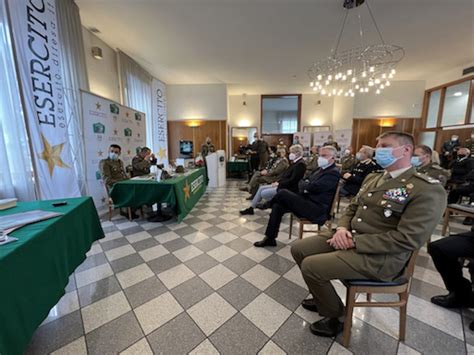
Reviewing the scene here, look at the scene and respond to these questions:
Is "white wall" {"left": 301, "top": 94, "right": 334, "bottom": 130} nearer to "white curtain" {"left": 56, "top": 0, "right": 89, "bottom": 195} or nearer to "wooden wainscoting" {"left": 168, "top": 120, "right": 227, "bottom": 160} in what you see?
"wooden wainscoting" {"left": 168, "top": 120, "right": 227, "bottom": 160}

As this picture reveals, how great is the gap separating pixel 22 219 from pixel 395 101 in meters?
10.6

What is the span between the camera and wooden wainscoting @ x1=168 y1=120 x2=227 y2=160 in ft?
26.4

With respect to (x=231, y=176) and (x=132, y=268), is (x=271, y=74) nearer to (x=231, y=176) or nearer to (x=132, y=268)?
(x=231, y=176)

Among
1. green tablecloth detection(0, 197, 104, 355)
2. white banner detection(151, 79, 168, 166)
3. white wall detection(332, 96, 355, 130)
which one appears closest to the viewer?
green tablecloth detection(0, 197, 104, 355)

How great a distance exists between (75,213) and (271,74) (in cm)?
669

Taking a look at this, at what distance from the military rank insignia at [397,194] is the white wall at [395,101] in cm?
848

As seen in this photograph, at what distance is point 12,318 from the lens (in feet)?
2.98

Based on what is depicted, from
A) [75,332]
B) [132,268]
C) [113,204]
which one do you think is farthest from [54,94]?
[75,332]

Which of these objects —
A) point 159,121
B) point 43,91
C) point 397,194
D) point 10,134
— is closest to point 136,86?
point 159,121

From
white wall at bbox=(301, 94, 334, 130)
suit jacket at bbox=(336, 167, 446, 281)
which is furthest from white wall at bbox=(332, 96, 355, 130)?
suit jacket at bbox=(336, 167, 446, 281)

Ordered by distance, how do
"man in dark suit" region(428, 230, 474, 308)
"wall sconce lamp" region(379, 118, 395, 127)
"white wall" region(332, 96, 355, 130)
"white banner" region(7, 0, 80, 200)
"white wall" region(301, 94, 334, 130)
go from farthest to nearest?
"white wall" region(301, 94, 334, 130) < "white wall" region(332, 96, 355, 130) < "wall sconce lamp" region(379, 118, 395, 127) < "white banner" region(7, 0, 80, 200) < "man in dark suit" region(428, 230, 474, 308)

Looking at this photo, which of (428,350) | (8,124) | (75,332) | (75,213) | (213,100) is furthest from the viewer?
(213,100)

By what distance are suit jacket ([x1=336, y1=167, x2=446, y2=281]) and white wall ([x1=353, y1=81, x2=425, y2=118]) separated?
8468 millimetres

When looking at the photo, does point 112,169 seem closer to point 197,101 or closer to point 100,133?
point 100,133
